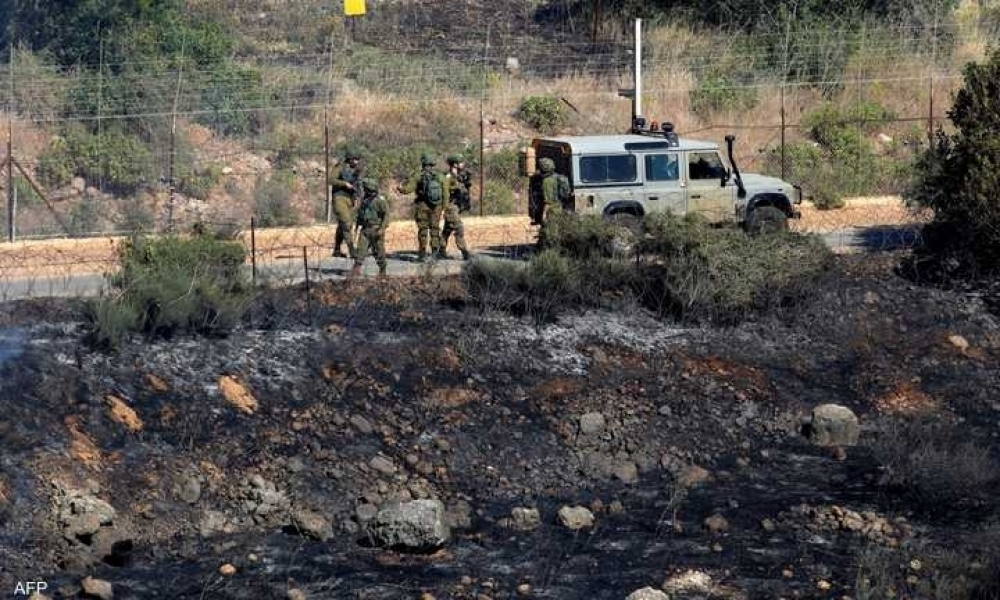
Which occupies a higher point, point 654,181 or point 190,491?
point 654,181

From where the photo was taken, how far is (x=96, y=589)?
398 inches

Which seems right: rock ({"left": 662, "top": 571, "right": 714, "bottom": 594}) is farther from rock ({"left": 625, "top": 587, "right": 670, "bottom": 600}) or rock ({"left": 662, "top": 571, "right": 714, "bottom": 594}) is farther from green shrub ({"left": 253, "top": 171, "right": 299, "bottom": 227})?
green shrub ({"left": 253, "top": 171, "right": 299, "bottom": 227})

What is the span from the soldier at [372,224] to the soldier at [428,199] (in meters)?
0.35

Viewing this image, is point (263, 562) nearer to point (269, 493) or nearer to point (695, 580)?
point (269, 493)

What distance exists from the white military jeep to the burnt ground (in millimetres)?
2233

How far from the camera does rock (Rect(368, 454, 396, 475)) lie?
12773 mm

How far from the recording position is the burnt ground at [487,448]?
11008mm

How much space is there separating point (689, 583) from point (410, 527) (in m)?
2.12

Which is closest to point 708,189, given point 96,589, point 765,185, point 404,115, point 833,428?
point 765,185

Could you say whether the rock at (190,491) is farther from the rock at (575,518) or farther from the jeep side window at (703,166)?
the jeep side window at (703,166)

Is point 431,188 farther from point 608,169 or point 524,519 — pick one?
point 524,519

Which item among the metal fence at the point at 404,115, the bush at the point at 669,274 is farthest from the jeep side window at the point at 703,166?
the metal fence at the point at 404,115

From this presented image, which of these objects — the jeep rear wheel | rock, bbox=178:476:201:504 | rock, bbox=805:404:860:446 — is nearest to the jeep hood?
the jeep rear wheel

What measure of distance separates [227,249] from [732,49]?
17.3m
